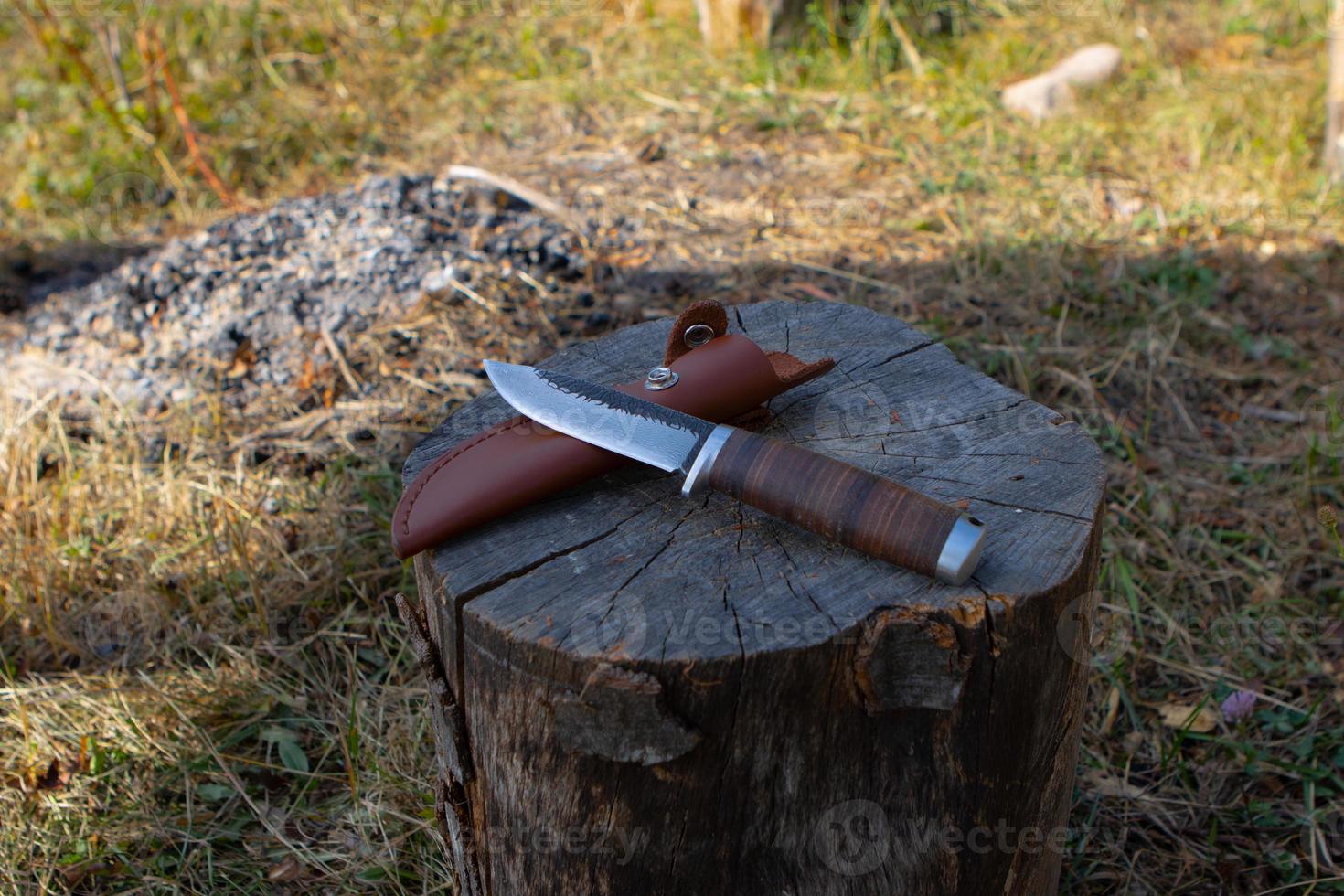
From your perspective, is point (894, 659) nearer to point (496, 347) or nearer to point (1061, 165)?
point (496, 347)

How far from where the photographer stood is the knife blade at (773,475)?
4.98ft

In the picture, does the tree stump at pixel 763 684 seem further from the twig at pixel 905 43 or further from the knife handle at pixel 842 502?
the twig at pixel 905 43

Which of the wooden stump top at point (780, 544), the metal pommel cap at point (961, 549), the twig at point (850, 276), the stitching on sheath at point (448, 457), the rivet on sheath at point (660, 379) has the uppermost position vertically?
the rivet on sheath at point (660, 379)

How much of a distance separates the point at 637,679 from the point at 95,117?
590cm

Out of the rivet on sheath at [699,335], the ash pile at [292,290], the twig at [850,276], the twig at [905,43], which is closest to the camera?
the rivet on sheath at [699,335]

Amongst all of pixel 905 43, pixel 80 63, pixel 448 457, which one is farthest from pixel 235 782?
pixel 905 43

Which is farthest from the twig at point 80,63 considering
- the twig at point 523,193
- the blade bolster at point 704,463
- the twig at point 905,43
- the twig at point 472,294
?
the blade bolster at point 704,463

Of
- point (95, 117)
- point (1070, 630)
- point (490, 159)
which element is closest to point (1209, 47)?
point (490, 159)

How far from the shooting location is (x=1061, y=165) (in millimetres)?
5082

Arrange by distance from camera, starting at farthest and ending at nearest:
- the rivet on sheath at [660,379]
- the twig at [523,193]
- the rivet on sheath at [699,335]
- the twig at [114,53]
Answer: the twig at [114,53] → the twig at [523,193] → the rivet on sheath at [699,335] → the rivet on sheath at [660,379]

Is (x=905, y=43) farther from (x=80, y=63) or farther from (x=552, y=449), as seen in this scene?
(x=552, y=449)

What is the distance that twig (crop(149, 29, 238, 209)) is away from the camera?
530 centimetres

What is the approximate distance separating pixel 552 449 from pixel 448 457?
0.18 meters

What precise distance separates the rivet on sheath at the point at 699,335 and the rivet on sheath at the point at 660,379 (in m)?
0.14
